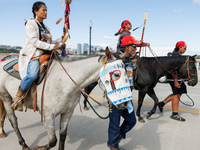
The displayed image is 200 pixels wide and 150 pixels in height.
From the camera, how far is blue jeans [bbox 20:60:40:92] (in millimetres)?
2371

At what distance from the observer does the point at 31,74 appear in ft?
7.76

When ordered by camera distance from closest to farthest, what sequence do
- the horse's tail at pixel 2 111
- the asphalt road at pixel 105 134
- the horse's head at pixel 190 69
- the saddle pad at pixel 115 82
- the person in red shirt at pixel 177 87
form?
the saddle pad at pixel 115 82 < the asphalt road at pixel 105 134 < the horse's tail at pixel 2 111 < the horse's head at pixel 190 69 < the person in red shirt at pixel 177 87

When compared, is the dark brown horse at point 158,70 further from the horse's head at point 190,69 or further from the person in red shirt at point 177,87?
the person in red shirt at point 177,87

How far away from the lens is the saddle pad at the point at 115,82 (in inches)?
76.3

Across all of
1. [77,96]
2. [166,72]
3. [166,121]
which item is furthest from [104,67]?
[166,121]

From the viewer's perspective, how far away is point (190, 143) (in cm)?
329

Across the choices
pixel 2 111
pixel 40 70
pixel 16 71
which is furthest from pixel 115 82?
pixel 2 111

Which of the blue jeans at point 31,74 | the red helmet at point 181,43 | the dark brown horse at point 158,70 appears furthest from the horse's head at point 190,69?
the blue jeans at point 31,74

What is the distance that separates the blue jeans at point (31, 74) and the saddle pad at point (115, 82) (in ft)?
3.61

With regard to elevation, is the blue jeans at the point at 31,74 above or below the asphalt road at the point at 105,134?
above

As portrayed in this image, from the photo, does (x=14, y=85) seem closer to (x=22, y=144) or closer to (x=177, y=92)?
(x=22, y=144)

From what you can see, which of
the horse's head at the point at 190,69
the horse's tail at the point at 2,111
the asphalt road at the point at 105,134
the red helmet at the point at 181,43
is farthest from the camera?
the red helmet at the point at 181,43

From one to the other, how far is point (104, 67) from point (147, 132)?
2.57 metres

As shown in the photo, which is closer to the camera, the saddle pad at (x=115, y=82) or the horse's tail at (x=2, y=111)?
the saddle pad at (x=115, y=82)
